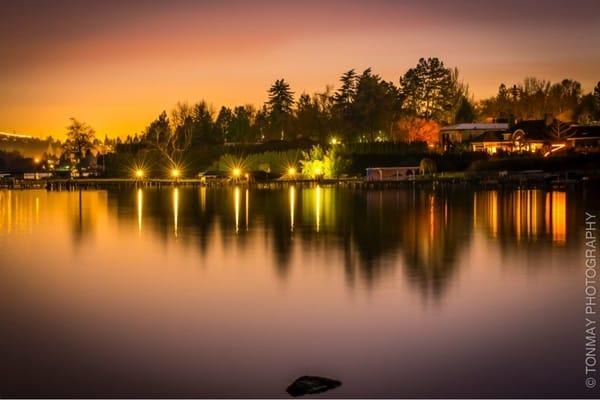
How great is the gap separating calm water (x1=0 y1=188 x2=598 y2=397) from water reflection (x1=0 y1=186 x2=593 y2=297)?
0.63 ft

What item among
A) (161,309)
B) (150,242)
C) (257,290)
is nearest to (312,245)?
(150,242)

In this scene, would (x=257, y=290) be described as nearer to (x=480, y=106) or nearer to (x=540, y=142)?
(x=540, y=142)

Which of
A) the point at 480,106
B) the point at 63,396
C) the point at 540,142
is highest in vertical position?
the point at 480,106

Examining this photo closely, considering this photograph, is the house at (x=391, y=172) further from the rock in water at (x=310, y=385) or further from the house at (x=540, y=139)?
the rock in water at (x=310, y=385)

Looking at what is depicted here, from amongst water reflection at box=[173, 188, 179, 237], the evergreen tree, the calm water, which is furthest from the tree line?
the calm water

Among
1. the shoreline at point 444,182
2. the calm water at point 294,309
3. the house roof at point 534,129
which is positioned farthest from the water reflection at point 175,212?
the house roof at point 534,129

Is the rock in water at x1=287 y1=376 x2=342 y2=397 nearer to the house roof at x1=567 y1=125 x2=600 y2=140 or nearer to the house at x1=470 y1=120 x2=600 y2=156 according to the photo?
the house at x1=470 y1=120 x2=600 y2=156

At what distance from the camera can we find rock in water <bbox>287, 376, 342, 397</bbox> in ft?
37.1

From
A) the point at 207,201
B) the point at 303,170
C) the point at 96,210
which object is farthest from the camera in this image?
the point at 303,170

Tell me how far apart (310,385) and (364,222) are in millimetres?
24056

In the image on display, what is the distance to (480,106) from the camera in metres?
134

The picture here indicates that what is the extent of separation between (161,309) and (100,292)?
2961 millimetres

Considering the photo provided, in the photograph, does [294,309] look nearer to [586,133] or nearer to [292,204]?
[292,204]

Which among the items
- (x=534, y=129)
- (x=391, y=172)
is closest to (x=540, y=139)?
(x=534, y=129)
